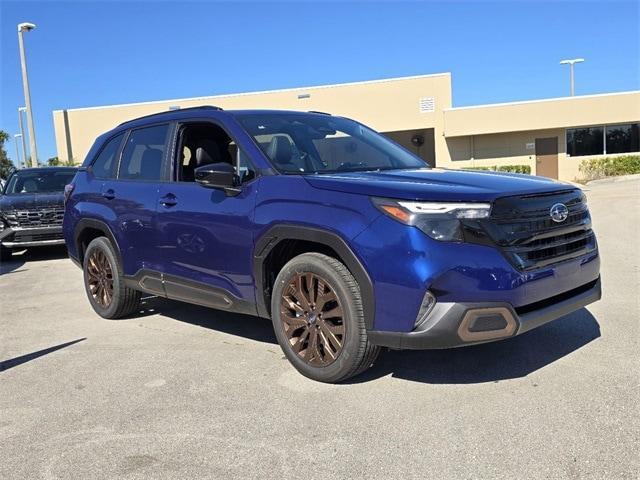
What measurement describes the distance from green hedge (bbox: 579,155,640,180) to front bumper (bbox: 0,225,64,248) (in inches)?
946

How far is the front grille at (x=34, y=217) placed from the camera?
35.1ft

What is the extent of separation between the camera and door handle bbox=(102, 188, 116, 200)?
5664 millimetres

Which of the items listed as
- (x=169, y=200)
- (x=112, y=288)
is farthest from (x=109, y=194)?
(x=169, y=200)

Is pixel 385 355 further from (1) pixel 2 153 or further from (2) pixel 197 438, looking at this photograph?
(1) pixel 2 153

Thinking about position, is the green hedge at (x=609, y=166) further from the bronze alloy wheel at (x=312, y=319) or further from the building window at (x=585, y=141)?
the bronze alloy wheel at (x=312, y=319)

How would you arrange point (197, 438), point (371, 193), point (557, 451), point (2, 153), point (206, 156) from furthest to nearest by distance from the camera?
point (2, 153) < point (206, 156) < point (371, 193) < point (197, 438) < point (557, 451)

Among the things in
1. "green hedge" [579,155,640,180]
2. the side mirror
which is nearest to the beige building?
"green hedge" [579,155,640,180]

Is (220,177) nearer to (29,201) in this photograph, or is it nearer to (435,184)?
(435,184)

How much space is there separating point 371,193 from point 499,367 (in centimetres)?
160

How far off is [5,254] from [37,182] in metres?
1.53

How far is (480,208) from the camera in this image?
3.46 m

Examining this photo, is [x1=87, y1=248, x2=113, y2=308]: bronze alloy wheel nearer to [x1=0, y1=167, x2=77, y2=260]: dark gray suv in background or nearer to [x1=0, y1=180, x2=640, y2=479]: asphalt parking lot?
[x1=0, y1=180, x2=640, y2=479]: asphalt parking lot

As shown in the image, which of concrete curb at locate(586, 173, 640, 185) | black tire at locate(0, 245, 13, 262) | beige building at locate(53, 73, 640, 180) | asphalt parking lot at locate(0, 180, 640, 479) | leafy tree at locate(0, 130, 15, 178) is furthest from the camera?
leafy tree at locate(0, 130, 15, 178)

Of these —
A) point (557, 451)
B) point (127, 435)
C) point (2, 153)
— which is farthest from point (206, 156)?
point (2, 153)
